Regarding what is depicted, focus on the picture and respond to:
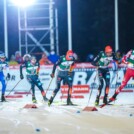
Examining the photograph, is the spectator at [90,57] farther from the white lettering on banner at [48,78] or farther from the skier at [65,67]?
the skier at [65,67]

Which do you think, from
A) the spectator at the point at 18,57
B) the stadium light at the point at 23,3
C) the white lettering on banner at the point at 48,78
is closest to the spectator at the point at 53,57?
the white lettering on banner at the point at 48,78

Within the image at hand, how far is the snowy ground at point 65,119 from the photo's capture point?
1109cm

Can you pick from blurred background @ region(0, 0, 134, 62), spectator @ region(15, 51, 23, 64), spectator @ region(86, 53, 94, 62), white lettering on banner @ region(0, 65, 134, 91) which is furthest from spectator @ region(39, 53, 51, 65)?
spectator @ region(86, 53, 94, 62)

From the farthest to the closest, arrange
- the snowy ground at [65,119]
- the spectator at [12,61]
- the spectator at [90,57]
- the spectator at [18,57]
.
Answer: the spectator at [90,57] → the spectator at [18,57] → the spectator at [12,61] → the snowy ground at [65,119]

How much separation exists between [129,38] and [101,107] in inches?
356

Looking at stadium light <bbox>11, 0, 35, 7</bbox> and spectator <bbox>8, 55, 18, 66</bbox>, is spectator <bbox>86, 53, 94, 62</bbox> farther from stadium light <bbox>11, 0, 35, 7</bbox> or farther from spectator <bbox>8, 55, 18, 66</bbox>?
stadium light <bbox>11, 0, 35, 7</bbox>

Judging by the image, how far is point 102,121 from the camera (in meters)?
12.4

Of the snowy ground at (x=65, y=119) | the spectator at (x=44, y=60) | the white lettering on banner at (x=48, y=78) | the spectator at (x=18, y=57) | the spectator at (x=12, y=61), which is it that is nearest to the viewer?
the snowy ground at (x=65, y=119)

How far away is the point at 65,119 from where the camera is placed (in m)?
12.8

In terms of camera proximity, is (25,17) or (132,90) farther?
(25,17)

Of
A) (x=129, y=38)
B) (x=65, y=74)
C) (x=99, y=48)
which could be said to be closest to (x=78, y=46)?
(x=99, y=48)

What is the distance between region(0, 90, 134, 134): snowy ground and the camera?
36.4 feet

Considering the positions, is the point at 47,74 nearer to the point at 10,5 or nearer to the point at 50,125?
the point at 10,5

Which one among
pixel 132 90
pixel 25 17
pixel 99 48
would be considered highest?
pixel 25 17
